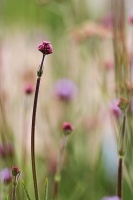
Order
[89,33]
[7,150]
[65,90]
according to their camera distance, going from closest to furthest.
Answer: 1. [7,150]
2. [89,33]
3. [65,90]

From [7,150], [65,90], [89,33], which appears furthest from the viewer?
[65,90]

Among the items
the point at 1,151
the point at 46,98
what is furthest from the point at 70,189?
the point at 46,98

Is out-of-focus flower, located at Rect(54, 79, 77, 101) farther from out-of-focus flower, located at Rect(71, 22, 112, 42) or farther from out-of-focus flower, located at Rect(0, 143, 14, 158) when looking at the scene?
out-of-focus flower, located at Rect(0, 143, 14, 158)

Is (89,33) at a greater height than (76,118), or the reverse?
(89,33)

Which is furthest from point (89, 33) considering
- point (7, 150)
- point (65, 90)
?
point (7, 150)

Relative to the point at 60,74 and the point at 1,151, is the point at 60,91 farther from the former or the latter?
the point at 1,151

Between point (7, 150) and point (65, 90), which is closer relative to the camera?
point (7, 150)

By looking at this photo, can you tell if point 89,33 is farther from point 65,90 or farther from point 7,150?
point 7,150

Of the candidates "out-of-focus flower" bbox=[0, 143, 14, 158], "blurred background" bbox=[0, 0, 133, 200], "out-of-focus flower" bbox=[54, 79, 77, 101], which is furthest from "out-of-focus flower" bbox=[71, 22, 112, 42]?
"out-of-focus flower" bbox=[0, 143, 14, 158]
